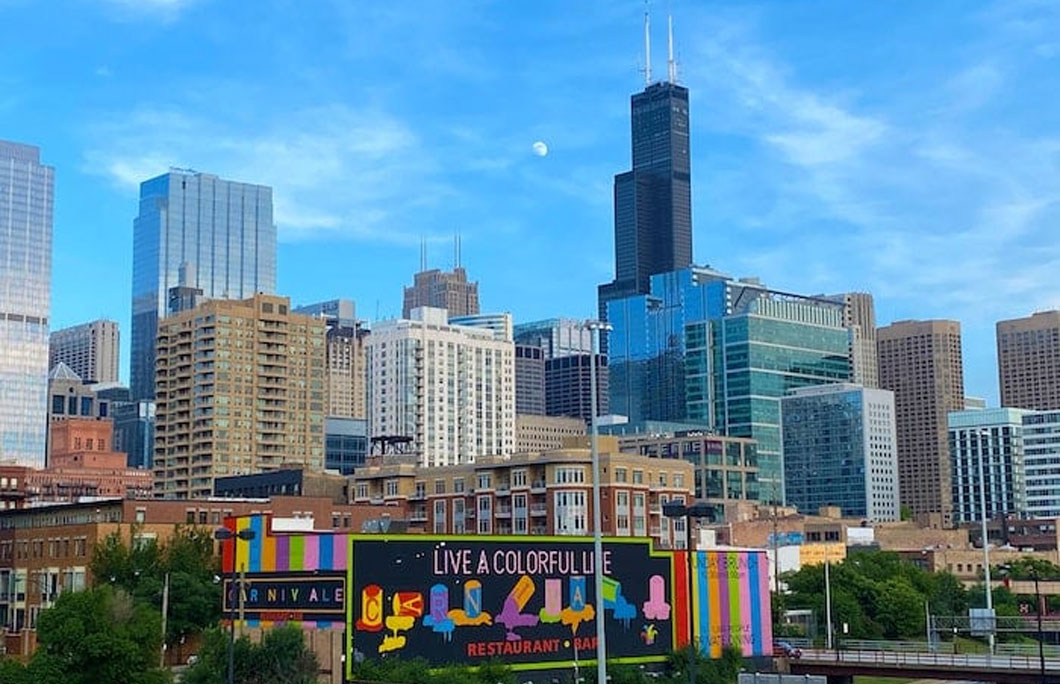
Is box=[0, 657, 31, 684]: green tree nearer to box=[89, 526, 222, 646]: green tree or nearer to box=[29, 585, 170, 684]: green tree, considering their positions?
box=[29, 585, 170, 684]: green tree

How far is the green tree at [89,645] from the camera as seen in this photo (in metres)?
83.1

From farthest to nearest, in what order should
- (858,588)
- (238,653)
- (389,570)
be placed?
(858,588) → (389,570) → (238,653)

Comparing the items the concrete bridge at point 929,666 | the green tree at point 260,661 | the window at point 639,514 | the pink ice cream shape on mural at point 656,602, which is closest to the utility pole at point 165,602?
the green tree at point 260,661

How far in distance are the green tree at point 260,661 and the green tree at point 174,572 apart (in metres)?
20.9

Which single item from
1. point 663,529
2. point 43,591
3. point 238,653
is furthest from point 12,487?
point 238,653

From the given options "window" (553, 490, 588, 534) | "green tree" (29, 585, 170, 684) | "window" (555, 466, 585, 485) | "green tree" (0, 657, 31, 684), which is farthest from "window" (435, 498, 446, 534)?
"green tree" (0, 657, 31, 684)

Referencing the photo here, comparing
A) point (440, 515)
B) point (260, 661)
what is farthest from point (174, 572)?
point (440, 515)

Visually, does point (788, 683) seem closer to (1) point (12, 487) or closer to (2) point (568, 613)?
(2) point (568, 613)

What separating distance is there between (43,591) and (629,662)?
Answer: 54.4m

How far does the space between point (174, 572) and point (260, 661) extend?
27.8 m

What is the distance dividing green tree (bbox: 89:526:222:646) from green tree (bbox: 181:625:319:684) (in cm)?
2085

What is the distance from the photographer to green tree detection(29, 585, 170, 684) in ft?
273

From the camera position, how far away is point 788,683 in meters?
52.7

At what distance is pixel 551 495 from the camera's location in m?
172
